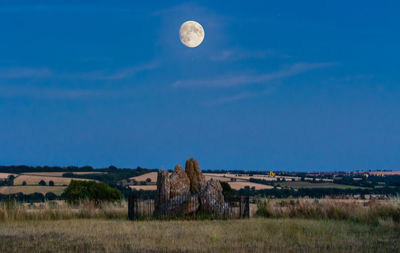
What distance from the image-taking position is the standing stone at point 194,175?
27.0 m

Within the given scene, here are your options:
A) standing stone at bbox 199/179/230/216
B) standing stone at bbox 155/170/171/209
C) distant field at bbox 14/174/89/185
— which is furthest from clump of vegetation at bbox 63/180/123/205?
distant field at bbox 14/174/89/185

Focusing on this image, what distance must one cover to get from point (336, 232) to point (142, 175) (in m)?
74.6

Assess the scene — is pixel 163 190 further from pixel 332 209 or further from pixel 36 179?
pixel 36 179

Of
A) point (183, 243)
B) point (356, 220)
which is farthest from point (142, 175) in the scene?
point (183, 243)

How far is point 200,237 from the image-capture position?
16500 millimetres

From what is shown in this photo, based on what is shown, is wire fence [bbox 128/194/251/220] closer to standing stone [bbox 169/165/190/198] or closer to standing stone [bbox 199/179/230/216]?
standing stone [bbox 199/179/230/216]

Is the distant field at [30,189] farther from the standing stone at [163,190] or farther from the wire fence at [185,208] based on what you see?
the standing stone at [163,190]

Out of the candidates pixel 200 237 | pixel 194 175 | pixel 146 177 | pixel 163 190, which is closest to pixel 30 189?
pixel 146 177

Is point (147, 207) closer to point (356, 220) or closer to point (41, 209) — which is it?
point (41, 209)

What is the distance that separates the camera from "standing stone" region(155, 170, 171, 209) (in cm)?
2528

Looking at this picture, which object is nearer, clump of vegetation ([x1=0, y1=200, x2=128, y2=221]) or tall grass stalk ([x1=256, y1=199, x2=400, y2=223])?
tall grass stalk ([x1=256, y1=199, x2=400, y2=223])

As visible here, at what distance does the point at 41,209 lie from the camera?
2639 centimetres

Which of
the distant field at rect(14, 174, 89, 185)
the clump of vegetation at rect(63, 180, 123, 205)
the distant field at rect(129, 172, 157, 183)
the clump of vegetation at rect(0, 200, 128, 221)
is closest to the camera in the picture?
the clump of vegetation at rect(0, 200, 128, 221)

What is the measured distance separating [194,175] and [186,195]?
2.10m
